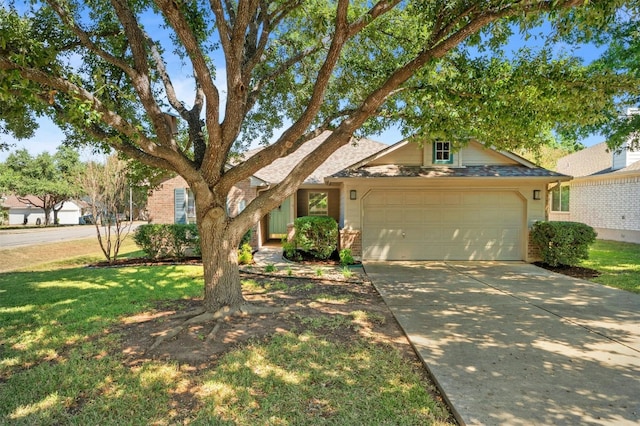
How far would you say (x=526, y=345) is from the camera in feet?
15.1

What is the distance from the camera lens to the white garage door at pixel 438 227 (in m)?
11.6

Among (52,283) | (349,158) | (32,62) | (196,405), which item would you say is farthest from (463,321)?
(349,158)

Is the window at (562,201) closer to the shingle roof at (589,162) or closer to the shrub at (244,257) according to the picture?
the shingle roof at (589,162)

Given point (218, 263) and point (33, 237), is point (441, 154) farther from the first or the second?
point (33, 237)

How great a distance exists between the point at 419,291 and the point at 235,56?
5954 mm

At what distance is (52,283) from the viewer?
342 inches

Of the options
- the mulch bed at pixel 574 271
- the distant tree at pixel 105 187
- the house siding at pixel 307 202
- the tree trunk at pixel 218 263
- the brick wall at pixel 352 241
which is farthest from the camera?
the house siding at pixel 307 202

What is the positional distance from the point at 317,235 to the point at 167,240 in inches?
212

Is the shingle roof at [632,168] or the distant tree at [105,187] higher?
the shingle roof at [632,168]

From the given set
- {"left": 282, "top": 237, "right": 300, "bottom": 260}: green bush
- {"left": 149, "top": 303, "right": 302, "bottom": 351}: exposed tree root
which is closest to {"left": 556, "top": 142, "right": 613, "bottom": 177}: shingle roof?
{"left": 282, "top": 237, "right": 300, "bottom": 260}: green bush

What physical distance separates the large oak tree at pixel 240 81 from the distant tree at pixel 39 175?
114 feet

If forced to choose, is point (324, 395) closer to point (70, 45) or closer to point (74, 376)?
point (74, 376)

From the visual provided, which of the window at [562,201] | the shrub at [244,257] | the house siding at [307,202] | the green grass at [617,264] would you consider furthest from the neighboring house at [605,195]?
the shrub at [244,257]

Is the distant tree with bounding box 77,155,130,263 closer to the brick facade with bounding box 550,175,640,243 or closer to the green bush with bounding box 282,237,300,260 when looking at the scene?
the green bush with bounding box 282,237,300,260
